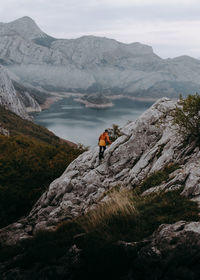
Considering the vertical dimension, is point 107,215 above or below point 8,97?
above

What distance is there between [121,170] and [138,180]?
9.81 ft

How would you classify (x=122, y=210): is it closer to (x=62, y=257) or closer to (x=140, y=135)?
(x=62, y=257)

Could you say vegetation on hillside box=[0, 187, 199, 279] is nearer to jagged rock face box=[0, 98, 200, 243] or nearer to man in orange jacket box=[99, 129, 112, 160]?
jagged rock face box=[0, 98, 200, 243]

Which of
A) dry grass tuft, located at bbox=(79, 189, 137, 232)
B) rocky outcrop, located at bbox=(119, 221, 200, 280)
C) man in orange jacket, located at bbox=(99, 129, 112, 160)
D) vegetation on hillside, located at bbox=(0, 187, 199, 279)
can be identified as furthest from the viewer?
man in orange jacket, located at bbox=(99, 129, 112, 160)

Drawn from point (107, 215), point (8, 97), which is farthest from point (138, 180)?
point (8, 97)

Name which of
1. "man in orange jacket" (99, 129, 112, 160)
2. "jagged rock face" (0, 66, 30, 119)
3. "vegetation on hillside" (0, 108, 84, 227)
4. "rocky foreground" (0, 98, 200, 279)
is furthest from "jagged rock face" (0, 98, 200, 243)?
"jagged rock face" (0, 66, 30, 119)

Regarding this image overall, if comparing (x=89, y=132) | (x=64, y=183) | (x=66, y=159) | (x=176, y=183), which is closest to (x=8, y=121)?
(x=89, y=132)

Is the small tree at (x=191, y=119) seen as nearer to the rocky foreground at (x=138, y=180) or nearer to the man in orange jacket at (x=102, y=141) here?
the rocky foreground at (x=138, y=180)

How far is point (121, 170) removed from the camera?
1869 cm

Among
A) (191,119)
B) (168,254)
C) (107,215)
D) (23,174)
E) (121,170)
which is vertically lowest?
(23,174)

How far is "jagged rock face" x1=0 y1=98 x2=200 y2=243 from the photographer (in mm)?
14320

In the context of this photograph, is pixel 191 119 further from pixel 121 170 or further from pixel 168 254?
pixel 168 254

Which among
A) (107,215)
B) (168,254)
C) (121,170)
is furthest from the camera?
(121,170)

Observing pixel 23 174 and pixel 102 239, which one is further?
pixel 23 174
